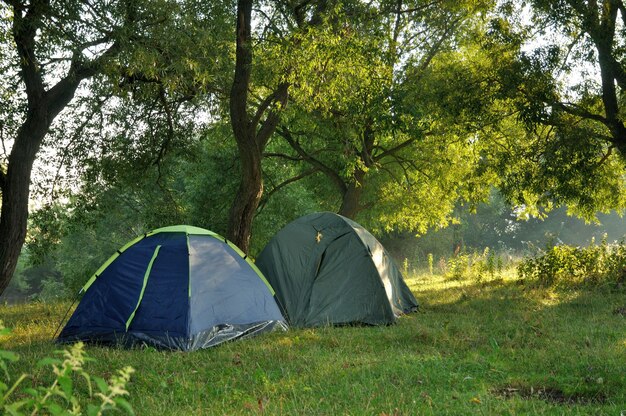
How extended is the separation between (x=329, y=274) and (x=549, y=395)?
5.67 meters

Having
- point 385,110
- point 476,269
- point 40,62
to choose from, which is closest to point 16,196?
point 40,62

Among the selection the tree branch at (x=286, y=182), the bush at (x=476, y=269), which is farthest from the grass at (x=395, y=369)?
the tree branch at (x=286, y=182)

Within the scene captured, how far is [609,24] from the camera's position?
13.4 m

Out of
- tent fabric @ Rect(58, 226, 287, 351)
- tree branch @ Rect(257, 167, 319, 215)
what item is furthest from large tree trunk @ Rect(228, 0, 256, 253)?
tree branch @ Rect(257, 167, 319, 215)

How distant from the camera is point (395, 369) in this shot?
673 centimetres

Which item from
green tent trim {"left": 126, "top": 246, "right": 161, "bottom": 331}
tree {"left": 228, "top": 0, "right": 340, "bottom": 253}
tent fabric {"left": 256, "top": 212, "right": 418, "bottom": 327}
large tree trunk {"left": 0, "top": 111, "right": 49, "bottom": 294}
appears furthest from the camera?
tree {"left": 228, "top": 0, "right": 340, "bottom": 253}

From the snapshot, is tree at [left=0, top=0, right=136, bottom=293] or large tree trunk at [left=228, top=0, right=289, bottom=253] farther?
large tree trunk at [left=228, top=0, right=289, bottom=253]

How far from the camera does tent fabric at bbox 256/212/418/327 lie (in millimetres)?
10789

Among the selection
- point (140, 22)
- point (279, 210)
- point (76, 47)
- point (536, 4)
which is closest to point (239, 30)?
point (140, 22)

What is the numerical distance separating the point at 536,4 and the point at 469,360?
952 cm

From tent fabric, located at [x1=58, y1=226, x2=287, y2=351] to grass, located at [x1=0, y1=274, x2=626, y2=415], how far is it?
41 centimetres

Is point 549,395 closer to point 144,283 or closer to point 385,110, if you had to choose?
point 144,283

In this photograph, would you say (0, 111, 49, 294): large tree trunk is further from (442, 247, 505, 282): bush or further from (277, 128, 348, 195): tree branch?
(442, 247, 505, 282): bush

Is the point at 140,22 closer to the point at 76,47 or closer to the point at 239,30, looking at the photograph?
the point at 76,47
